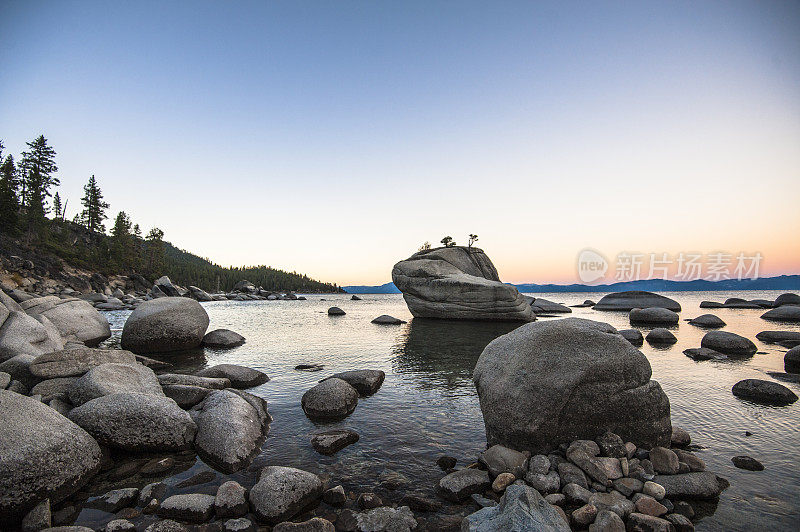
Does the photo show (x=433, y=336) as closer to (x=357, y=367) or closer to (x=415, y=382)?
(x=357, y=367)

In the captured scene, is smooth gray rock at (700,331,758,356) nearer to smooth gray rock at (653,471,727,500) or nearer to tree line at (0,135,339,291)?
smooth gray rock at (653,471,727,500)

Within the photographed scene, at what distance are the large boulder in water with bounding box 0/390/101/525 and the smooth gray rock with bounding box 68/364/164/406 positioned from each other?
70.4 inches

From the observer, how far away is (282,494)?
5367 mm

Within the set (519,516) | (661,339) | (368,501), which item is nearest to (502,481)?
(519,516)

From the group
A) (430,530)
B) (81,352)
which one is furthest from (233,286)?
(430,530)

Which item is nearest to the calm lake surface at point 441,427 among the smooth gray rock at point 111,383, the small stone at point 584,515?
the small stone at point 584,515

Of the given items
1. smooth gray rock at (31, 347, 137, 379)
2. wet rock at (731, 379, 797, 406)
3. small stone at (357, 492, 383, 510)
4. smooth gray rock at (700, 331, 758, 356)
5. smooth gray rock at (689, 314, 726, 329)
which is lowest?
small stone at (357, 492, 383, 510)

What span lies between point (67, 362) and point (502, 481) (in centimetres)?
1153

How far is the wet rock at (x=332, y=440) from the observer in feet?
24.5

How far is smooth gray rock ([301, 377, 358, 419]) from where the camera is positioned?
31.9 feet

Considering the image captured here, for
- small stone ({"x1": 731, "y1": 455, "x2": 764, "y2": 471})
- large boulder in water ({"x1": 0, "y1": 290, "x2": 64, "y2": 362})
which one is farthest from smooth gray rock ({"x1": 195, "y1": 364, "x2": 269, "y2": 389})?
small stone ({"x1": 731, "y1": 455, "x2": 764, "y2": 471})

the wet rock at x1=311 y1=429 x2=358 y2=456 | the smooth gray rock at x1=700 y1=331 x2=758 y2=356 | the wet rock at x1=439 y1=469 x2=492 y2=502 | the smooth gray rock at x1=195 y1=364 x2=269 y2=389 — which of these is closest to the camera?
the wet rock at x1=439 y1=469 x2=492 y2=502

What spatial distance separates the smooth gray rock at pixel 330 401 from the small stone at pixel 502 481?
4877 millimetres

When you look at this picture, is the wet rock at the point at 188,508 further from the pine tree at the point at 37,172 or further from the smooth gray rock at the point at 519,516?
the pine tree at the point at 37,172
